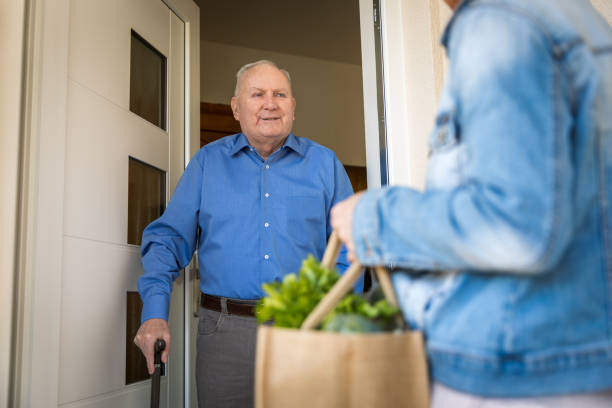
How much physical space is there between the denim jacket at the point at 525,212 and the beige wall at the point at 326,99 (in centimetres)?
421

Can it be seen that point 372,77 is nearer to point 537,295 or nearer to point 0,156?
point 0,156

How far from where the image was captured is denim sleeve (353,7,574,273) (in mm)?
599

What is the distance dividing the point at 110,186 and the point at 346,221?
1.28 metres

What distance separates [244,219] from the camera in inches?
78.3

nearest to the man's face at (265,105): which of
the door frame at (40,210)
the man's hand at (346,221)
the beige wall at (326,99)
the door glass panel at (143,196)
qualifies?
the door glass panel at (143,196)

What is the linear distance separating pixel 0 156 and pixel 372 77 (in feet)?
4.24

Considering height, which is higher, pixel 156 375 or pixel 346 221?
pixel 346 221

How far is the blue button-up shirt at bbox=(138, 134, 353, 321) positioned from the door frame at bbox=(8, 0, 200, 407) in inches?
14.8

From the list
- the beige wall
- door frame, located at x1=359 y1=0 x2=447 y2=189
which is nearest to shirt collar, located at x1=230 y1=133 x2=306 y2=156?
door frame, located at x1=359 y1=0 x2=447 y2=189

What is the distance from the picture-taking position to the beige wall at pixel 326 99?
4.97m

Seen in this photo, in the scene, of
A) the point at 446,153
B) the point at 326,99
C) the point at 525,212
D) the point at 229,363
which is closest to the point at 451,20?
the point at 446,153

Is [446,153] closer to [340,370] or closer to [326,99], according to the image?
[340,370]

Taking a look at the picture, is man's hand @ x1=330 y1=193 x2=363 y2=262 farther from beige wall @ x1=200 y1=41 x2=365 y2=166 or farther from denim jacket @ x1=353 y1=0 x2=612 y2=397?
beige wall @ x1=200 y1=41 x2=365 y2=166

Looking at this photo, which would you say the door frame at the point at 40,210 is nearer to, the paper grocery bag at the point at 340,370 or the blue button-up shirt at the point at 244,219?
the blue button-up shirt at the point at 244,219
